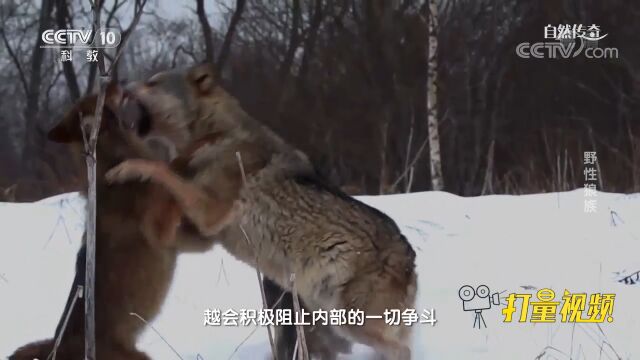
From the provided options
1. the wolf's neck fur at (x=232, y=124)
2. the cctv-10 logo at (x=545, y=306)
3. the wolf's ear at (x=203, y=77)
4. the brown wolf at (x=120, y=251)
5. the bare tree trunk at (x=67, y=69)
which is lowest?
the cctv-10 logo at (x=545, y=306)

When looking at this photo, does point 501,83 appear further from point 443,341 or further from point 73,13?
point 443,341

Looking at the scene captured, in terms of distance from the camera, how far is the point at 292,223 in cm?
273

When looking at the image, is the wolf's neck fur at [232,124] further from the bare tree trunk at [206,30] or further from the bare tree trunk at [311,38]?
the bare tree trunk at [311,38]

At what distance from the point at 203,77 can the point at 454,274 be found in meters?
1.44

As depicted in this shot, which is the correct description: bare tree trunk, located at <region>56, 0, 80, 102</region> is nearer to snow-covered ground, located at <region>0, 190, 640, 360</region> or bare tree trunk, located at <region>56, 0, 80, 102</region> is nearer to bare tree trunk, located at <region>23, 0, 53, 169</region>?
bare tree trunk, located at <region>23, 0, 53, 169</region>

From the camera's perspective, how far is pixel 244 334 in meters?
2.70

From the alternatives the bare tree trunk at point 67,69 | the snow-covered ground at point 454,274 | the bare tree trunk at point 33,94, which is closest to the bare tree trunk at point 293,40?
the bare tree trunk at point 33,94

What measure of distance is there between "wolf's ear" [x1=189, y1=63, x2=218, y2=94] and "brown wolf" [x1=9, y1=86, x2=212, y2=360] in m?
0.31

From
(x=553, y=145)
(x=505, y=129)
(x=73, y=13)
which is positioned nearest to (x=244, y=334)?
(x=73, y=13)

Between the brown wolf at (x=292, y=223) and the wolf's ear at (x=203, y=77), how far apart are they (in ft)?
0.52

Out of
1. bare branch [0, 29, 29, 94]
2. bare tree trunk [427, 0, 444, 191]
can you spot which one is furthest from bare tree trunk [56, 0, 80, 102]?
bare tree trunk [427, 0, 444, 191]

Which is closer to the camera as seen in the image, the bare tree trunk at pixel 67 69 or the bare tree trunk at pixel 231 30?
the bare tree trunk at pixel 67 69

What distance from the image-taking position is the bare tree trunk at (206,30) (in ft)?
22.0

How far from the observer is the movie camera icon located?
2.84 m
